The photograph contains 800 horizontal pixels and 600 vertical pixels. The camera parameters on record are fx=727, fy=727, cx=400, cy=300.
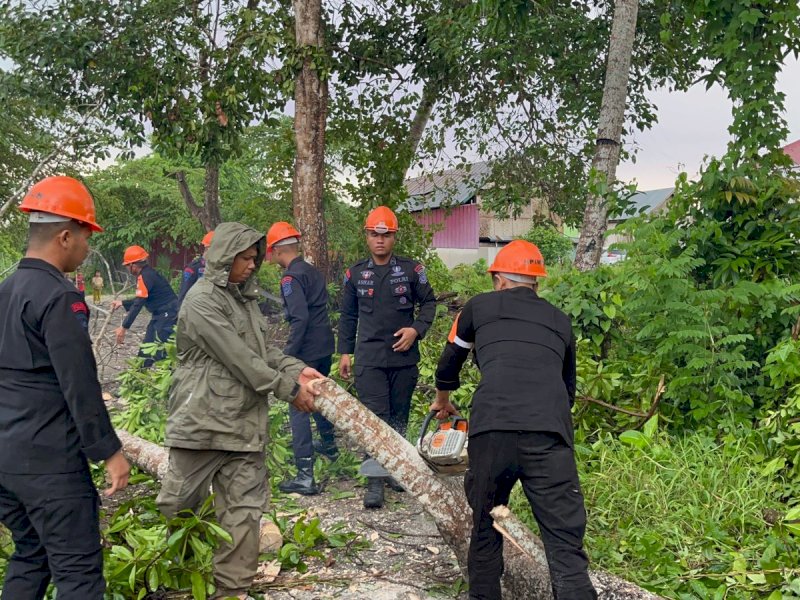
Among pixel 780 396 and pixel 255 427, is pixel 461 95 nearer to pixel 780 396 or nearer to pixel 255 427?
pixel 780 396

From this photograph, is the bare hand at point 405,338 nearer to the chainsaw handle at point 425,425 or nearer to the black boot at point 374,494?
the black boot at point 374,494

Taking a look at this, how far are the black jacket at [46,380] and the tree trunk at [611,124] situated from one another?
687 centimetres

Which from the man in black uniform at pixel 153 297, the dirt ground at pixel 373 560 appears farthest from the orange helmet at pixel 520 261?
the man in black uniform at pixel 153 297

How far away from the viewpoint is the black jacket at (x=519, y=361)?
133 inches

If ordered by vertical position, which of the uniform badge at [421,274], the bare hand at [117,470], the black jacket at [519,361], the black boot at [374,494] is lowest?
the black boot at [374,494]

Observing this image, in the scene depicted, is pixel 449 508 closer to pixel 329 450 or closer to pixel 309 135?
pixel 329 450

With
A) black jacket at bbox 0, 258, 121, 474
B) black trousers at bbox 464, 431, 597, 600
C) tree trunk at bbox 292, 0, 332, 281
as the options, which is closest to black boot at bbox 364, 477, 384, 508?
black trousers at bbox 464, 431, 597, 600

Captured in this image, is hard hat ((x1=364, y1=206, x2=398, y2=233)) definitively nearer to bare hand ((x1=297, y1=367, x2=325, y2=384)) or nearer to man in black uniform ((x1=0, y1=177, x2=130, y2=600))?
bare hand ((x1=297, y1=367, x2=325, y2=384))

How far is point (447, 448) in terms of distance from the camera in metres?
3.83

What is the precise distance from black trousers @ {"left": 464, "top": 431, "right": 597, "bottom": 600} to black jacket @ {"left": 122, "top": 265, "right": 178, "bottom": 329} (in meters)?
7.08

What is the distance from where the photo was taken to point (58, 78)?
10.6 m

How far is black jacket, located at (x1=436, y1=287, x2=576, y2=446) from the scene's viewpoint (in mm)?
3377

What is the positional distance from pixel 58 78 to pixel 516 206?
7871 millimetres

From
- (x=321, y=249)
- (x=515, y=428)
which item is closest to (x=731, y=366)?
(x=515, y=428)
